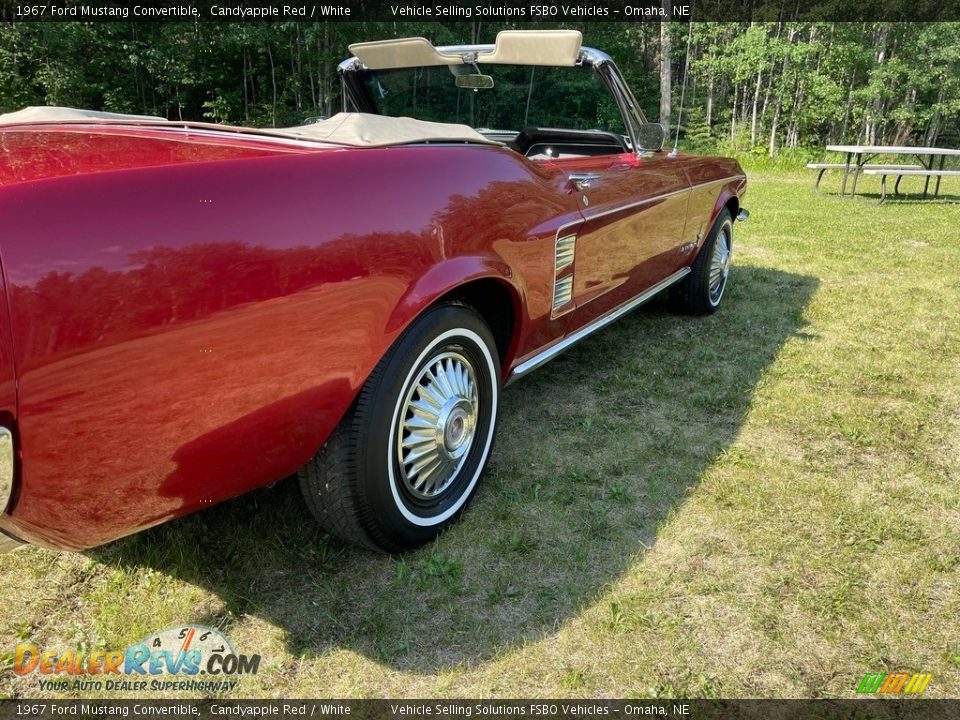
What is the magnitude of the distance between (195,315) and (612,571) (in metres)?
1.36

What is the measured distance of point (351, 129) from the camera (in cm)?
189

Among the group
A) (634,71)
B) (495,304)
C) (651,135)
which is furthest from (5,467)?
(634,71)

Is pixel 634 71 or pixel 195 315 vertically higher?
pixel 634 71

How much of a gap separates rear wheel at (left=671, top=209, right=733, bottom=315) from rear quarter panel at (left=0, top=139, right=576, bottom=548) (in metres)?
2.89

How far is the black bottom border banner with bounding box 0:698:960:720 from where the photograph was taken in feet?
5.08

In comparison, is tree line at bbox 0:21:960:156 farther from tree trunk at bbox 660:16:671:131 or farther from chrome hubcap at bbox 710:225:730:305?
chrome hubcap at bbox 710:225:730:305

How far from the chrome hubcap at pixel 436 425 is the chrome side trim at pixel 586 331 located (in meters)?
0.32

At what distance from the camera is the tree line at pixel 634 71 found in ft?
66.5

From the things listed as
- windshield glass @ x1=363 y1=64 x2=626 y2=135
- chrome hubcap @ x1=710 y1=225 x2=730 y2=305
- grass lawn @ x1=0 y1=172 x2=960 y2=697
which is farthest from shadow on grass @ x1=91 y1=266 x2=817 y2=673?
chrome hubcap @ x1=710 y1=225 x2=730 y2=305

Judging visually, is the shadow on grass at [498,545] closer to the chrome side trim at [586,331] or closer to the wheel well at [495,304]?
the chrome side trim at [586,331]

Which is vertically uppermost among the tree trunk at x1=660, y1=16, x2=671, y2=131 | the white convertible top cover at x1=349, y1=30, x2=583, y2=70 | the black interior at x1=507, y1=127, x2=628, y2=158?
the tree trunk at x1=660, y1=16, x2=671, y2=131

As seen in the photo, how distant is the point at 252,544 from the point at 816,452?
2137mm

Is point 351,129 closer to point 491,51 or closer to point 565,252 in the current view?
point 565,252

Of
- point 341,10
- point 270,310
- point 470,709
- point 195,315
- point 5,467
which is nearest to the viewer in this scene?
point 5,467
